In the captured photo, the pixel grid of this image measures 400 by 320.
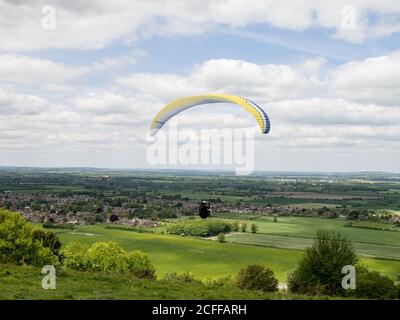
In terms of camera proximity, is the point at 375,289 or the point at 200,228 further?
the point at 200,228

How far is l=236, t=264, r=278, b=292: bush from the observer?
5283 cm

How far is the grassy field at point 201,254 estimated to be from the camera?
8138 centimetres

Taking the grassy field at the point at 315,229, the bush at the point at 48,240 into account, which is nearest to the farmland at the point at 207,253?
the grassy field at the point at 315,229

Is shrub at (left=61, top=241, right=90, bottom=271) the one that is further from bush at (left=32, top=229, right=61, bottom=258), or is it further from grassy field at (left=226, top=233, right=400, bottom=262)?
grassy field at (left=226, top=233, right=400, bottom=262)

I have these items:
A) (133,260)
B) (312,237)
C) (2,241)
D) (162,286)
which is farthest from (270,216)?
(162,286)

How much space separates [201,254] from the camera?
95188 millimetres

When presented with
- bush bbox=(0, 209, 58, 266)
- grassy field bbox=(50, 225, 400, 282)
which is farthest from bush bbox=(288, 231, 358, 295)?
bush bbox=(0, 209, 58, 266)

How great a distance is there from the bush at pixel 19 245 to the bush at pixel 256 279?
22116 mm

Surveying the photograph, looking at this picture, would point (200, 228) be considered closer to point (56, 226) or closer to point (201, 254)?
point (201, 254)

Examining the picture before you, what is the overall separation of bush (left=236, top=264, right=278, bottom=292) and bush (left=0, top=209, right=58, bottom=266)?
22116mm

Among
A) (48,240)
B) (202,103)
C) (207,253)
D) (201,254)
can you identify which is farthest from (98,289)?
(207,253)

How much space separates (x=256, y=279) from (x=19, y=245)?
27350 millimetres

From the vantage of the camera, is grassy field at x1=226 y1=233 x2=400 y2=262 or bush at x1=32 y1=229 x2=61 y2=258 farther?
grassy field at x1=226 y1=233 x2=400 y2=262
